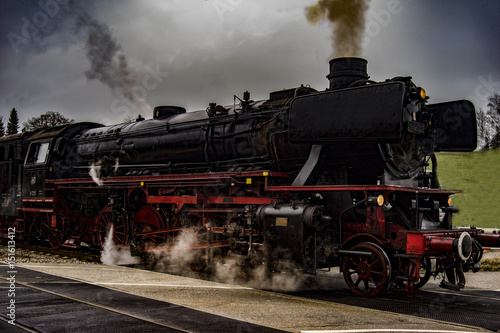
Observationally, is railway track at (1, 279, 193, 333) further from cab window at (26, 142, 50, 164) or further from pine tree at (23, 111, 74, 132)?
pine tree at (23, 111, 74, 132)

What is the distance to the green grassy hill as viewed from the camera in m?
19.9

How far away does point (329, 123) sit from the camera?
7.44 m

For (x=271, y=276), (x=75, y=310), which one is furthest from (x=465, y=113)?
(x=75, y=310)

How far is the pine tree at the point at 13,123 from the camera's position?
60.1 meters

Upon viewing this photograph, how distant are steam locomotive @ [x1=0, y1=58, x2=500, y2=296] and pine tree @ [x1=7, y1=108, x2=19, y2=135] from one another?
5431 centimetres

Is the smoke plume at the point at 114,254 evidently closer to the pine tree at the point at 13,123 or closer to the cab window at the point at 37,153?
the cab window at the point at 37,153

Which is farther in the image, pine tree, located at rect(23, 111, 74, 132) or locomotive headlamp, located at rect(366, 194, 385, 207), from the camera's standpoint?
pine tree, located at rect(23, 111, 74, 132)

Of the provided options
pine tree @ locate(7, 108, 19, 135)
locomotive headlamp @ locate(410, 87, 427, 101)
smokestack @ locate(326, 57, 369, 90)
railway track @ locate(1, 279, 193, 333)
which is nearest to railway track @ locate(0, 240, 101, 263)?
railway track @ locate(1, 279, 193, 333)

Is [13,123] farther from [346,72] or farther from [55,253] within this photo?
[346,72]

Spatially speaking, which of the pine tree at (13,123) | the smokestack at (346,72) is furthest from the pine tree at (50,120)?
the smokestack at (346,72)

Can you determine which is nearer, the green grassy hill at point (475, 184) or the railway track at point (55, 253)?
the railway track at point (55, 253)

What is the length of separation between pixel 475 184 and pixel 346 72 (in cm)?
1556

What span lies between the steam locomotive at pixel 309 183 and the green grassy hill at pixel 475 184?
40.1 ft

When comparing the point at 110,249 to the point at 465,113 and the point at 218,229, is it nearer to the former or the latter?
the point at 218,229
